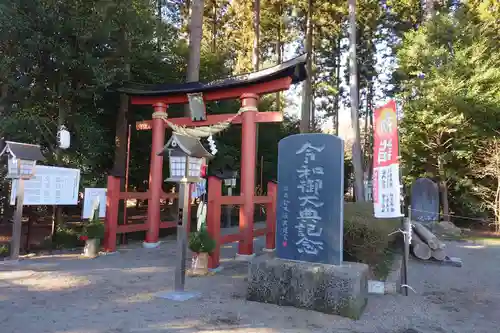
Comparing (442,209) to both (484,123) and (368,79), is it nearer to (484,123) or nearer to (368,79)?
(484,123)

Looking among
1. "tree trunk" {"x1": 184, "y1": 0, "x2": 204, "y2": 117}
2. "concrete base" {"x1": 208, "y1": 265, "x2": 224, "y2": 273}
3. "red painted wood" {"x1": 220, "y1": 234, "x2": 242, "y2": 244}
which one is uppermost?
"tree trunk" {"x1": 184, "y1": 0, "x2": 204, "y2": 117}

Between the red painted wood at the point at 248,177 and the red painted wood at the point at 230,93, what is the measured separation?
0.17 m

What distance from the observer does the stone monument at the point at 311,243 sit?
4.61 metres

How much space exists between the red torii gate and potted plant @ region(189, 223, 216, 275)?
1.44 metres

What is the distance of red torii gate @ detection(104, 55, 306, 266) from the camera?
8.12m

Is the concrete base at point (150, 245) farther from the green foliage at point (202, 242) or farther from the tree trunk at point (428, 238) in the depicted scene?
the tree trunk at point (428, 238)

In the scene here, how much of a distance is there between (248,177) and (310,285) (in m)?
3.82

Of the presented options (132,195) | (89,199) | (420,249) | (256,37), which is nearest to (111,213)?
(89,199)

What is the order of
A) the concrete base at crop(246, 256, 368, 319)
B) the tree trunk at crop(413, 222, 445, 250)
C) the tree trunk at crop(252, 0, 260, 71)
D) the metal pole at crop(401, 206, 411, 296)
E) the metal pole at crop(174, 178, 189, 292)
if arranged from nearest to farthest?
the concrete base at crop(246, 256, 368, 319) < the metal pole at crop(174, 178, 189, 292) < the metal pole at crop(401, 206, 411, 296) < the tree trunk at crop(413, 222, 445, 250) < the tree trunk at crop(252, 0, 260, 71)

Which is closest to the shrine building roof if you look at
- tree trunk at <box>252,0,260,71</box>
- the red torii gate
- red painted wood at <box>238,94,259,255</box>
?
the red torii gate

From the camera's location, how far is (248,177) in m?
8.27

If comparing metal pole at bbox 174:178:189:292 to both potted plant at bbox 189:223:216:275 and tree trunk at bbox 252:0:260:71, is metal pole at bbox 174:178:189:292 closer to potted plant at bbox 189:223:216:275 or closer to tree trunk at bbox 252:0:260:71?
potted plant at bbox 189:223:216:275

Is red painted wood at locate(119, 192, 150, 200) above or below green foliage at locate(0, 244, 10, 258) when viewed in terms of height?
above

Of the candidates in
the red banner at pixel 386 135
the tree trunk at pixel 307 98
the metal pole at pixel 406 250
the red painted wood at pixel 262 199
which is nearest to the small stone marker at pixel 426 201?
the tree trunk at pixel 307 98
